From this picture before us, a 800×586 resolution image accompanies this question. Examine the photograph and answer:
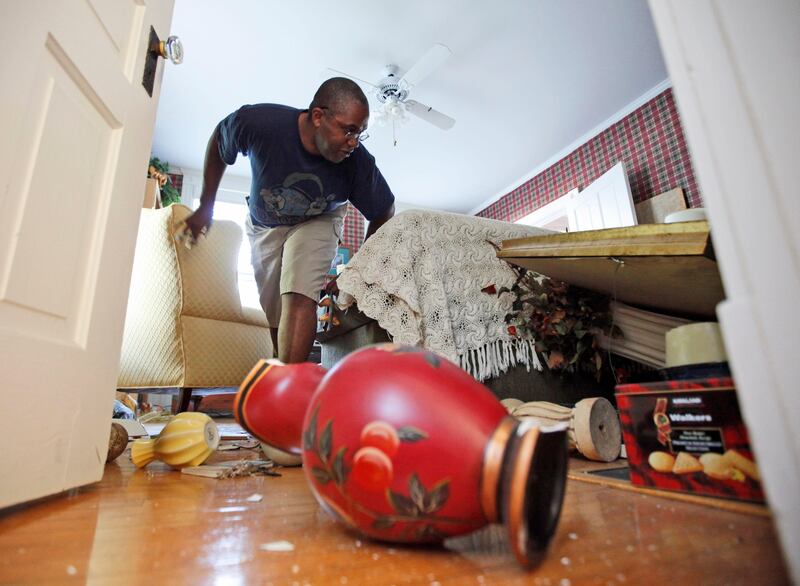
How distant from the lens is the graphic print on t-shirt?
1.52m

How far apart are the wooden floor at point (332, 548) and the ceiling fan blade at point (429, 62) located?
8.79 ft

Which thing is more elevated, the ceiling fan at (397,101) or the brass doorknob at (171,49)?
the ceiling fan at (397,101)

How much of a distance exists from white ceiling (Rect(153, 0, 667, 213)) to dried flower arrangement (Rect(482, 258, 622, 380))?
2461 millimetres

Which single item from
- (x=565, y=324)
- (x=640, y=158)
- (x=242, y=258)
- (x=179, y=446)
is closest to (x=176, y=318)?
(x=179, y=446)

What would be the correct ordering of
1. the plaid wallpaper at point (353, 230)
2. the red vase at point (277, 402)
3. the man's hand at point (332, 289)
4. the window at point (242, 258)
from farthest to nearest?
the plaid wallpaper at point (353, 230), the window at point (242, 258), the man's hand at point (332, 289), the red vase at point (277, 402)

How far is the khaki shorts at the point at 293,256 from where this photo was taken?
1.48 meters

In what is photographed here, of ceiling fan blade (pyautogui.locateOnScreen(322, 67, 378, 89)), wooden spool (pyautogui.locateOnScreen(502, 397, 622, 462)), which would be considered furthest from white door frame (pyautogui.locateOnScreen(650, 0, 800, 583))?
ceiling fan blade (pyautogui.locateOnScreen(322, 67, 378, 89))

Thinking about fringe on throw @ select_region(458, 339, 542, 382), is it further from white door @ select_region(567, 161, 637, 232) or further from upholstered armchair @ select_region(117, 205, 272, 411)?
white door @ select_region(567, 161, 637, 232)

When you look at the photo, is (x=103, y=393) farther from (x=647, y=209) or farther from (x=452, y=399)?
(x=647, y=209)

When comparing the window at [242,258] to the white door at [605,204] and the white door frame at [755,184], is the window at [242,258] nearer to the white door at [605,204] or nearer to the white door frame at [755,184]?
the white door at [605,204]

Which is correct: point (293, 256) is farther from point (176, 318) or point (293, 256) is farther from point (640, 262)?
point (640, 262)

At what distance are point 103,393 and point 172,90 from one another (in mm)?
3715

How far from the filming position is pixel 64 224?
690 mm

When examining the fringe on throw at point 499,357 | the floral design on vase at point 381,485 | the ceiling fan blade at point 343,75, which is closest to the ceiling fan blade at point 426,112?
the ceiling fan blade at point 343,75
